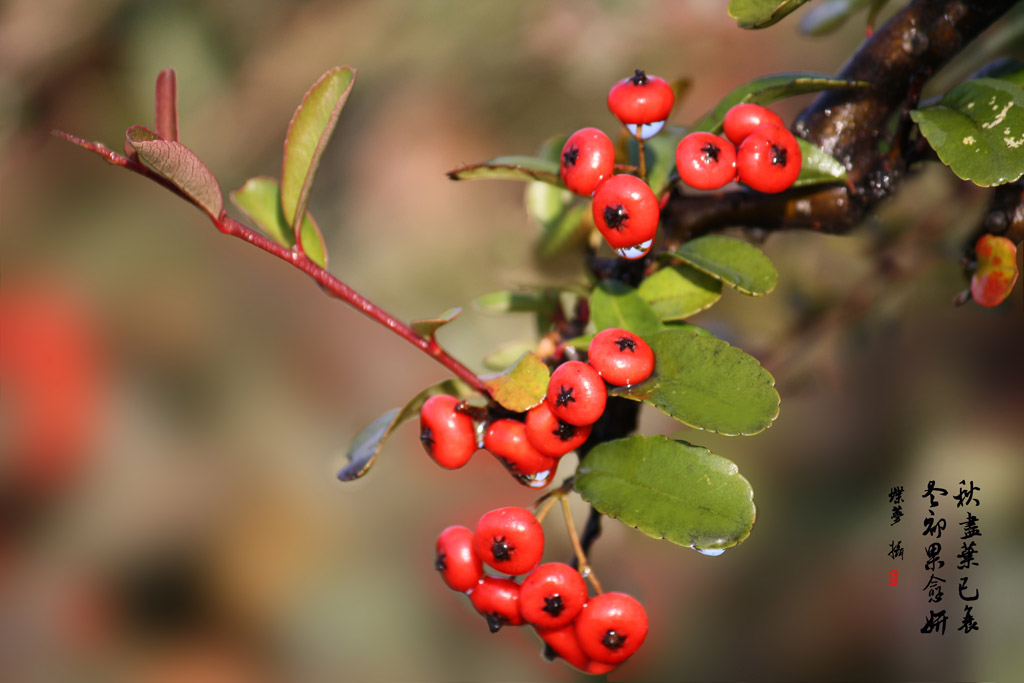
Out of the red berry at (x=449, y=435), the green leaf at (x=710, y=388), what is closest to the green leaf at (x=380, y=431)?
the red berry at (x=449, y=435)

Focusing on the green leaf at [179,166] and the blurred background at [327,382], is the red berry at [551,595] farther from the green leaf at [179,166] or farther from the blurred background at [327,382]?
the blurred background at [327,382]

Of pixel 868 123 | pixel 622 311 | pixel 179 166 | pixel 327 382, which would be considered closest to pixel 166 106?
pixel 179 166

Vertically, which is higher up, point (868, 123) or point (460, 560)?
point (868, 123)

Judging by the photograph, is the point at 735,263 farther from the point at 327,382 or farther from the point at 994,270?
the point at 327,382

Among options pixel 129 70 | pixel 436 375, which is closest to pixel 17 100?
pixel 129 70

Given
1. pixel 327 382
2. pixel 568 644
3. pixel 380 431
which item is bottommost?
pixel 327 382

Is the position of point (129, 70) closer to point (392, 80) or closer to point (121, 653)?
point (392, 80)

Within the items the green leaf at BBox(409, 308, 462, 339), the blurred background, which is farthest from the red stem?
the blurred background
